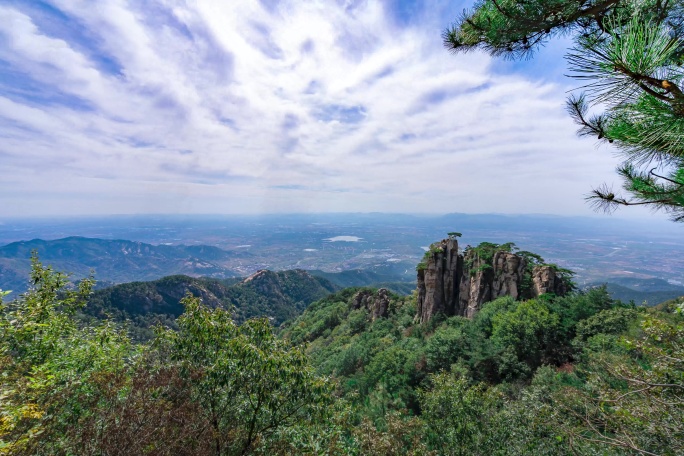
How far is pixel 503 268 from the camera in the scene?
3031cm

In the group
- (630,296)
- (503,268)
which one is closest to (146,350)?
(503,268)

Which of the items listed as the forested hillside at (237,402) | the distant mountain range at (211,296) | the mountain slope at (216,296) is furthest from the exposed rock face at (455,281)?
the mountain slope at (216,296)

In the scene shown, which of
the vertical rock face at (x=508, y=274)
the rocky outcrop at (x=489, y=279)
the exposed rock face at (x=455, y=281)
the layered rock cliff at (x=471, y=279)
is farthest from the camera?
the exposed rock face at (x=455, y=281)

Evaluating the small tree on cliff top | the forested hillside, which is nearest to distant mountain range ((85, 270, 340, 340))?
the forested hillside

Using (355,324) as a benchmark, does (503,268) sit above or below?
above

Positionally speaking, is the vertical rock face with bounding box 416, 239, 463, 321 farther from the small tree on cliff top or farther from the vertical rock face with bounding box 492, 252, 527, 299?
the small tree on cliff top

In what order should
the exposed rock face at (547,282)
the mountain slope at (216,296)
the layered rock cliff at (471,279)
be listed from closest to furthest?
the exposed rock face at (547,282) < the layered rock cliff at (471,279) < the mountain slope at (216,296)

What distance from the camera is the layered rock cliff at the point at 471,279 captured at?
2832 cm

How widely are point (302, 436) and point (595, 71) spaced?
26.1 feet

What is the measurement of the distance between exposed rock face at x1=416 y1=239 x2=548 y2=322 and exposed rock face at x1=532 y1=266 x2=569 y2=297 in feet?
10.2

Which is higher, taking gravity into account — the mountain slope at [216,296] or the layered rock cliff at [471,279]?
the layered rock cliff at [471,279]

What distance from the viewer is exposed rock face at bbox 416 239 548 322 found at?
102 feet

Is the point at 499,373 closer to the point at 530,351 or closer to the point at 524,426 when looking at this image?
the point at 530,351

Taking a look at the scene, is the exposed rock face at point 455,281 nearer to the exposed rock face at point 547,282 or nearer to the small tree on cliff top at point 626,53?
the exposed rock face at point 547,282
